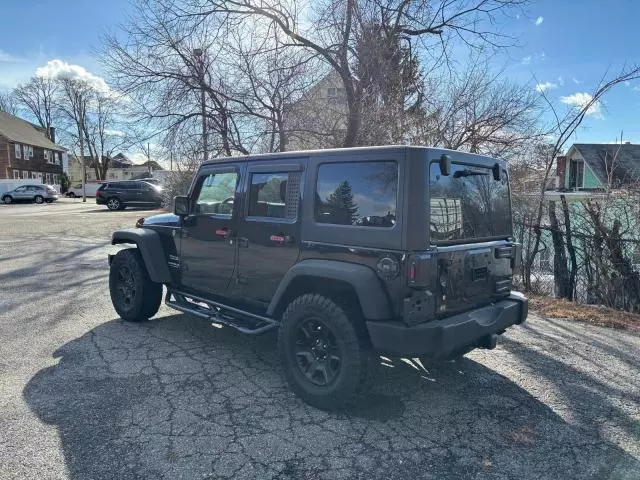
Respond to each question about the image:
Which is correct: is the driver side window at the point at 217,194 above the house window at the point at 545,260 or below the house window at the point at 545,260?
above

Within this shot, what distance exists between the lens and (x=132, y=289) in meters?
5.74

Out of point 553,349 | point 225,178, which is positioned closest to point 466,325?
point 553,349

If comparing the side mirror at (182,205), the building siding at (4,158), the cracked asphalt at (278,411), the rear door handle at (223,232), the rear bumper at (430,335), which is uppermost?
the building siding at (4,158)

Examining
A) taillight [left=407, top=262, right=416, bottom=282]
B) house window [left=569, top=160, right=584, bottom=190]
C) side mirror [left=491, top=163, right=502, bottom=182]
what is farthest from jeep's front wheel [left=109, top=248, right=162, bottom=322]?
house window [left=569, top=160, right=584, bottom=190]

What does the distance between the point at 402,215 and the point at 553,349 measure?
297 cm

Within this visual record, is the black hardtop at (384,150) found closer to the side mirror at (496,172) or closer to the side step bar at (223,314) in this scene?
the side mirror at (496,172)

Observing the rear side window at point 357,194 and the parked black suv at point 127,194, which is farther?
the parked black suv at point 127,194

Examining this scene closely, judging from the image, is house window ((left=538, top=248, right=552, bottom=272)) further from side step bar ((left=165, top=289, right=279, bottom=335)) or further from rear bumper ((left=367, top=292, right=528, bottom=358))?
side step bar ((left=165, top=289, right=279, bottom=335))

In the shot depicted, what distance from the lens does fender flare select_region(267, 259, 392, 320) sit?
10.7ft

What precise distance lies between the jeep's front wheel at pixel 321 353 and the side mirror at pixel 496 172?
186cm

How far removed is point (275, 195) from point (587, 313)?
4866 millimetres

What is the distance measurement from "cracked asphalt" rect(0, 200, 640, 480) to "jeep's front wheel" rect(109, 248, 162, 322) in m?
0.19

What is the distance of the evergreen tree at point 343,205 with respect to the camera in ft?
11.8

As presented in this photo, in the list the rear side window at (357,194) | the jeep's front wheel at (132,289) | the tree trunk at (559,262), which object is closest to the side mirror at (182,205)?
the jeep's front wheel at (132,289)
